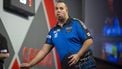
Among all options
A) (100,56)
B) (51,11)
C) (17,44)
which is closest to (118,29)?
(100,56)

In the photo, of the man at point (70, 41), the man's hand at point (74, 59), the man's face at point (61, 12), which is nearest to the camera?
the man's hand at point (74, 59)

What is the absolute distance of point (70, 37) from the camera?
282 centimetres

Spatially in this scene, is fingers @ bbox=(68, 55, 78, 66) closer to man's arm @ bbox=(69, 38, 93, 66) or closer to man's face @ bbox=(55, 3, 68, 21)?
man's arm @ bbox=(69, 38, 93, 66)

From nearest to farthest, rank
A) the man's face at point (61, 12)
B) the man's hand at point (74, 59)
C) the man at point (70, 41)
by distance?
the man's hand at point (74, 59) → the man at point (70, 41) → the man's face at point (61, 12)

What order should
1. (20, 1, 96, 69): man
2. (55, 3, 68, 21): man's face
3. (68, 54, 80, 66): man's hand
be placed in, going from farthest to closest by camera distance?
(55, 3, 68, 21): man's face
(20, 1, 96, 69): man
(68, 54, 80, 66): man's hand

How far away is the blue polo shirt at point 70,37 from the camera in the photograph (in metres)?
2.81

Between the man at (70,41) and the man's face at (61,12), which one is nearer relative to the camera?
the man at (70,41)

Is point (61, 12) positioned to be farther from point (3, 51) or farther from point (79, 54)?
point (3, 51)

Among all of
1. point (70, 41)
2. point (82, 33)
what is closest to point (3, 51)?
point (70, 41)

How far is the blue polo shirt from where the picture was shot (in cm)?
281

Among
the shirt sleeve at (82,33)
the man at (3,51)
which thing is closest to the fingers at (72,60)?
the shirt sleeve at (82,33)

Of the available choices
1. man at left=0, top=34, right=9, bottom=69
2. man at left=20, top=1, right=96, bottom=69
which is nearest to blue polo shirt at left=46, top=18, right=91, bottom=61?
man at left=20, top=1, right=96, bottom=69

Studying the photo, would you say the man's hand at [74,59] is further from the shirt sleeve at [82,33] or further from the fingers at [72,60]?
the shirt sleeve at [82,33]

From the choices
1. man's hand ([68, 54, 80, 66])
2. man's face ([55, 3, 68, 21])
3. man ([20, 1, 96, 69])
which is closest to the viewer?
man's hand ([68, 54, 80, 66])
